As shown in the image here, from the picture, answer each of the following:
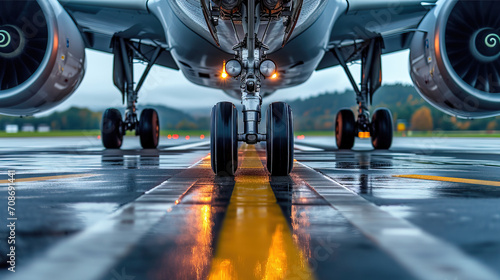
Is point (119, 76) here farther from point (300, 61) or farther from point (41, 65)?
point (300, 61)

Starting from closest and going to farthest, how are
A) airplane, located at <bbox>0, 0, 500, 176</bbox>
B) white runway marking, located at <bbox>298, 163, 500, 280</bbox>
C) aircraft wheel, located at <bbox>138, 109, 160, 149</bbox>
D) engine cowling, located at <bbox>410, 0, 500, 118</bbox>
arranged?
white runway marking, located at <bbox>298, 163, 500, 280</bbox>
airplane, located at <bbox>0, 0, 500, 176</bbox>
engine cowling, located at <bbox>410, 0, 500, 118</bbox>
aircraft wheel, located at <bbox>138, 109, 160, 149</bbox>

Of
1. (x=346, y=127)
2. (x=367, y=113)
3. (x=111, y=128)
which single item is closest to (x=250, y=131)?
(x=367, y=113)

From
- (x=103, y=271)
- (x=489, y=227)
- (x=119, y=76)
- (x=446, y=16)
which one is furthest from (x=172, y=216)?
(x=119, y=76)

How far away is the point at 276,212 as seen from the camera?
239 cm

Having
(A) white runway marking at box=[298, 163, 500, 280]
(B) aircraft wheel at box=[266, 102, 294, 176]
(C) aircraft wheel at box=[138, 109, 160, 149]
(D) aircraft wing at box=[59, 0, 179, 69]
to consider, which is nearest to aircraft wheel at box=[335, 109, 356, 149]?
(D) aircraft wing at box=[59, 0, 179, 69]

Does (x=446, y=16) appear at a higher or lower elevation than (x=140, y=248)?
higher

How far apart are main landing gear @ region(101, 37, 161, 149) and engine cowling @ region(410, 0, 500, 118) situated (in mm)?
5232

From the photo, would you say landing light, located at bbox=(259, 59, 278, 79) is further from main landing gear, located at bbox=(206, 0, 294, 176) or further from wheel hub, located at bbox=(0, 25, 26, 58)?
wheel hub, located at bbox=(0, 25, 26, 58)

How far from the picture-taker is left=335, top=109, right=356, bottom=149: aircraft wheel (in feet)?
33.2

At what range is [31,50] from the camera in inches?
271

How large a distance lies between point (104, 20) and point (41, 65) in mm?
1720

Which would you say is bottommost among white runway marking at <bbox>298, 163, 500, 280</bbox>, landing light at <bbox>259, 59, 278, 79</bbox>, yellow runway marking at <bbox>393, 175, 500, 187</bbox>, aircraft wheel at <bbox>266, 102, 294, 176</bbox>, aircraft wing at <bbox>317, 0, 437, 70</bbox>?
white runway marking at <bbox>298, 163, 500, 280</bbox>

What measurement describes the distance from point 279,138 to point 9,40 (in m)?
5.14

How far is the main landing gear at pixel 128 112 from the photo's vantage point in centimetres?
890
